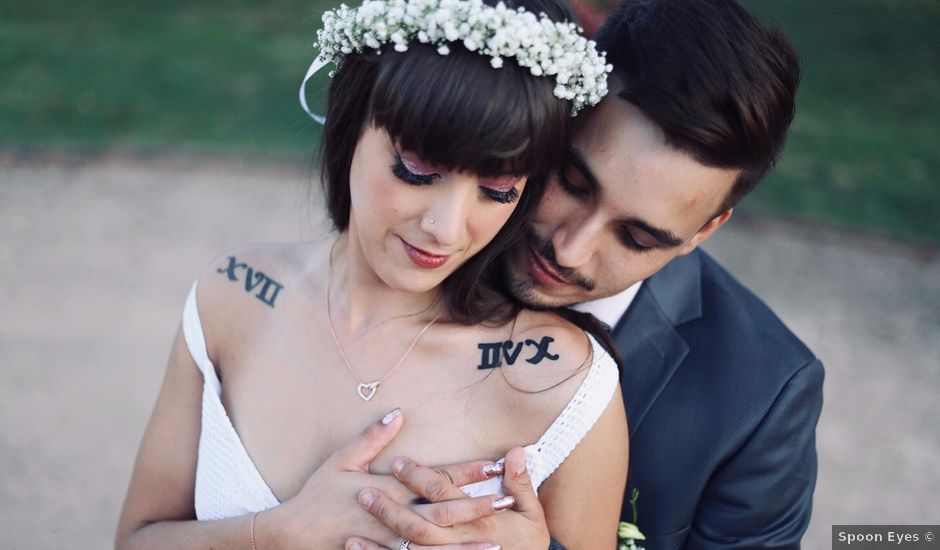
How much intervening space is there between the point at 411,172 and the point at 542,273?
27.6 inches

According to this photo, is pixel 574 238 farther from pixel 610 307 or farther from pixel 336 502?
pixel 336 502

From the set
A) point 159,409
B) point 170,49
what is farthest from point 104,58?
point 159,409

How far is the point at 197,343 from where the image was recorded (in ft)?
9.50

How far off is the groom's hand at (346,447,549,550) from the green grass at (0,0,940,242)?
484cm

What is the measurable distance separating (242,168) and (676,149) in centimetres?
611

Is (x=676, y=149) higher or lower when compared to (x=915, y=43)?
higher

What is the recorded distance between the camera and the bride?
2.19m

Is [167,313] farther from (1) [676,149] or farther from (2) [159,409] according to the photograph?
(1) [676,149]

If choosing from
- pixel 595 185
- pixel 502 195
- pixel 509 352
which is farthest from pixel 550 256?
pixel 502 195

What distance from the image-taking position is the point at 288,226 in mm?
7383

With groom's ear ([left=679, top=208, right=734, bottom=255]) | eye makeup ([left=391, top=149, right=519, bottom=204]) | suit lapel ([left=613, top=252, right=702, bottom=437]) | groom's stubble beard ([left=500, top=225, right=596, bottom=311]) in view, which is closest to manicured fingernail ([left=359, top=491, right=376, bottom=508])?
groom's stubble beard ([left=500, top=225, right=596, bottom=311])

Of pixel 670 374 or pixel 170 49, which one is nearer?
pixel 670 374

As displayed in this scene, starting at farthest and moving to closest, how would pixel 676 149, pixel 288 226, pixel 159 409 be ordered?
pixel 288 226
pixel 159 409
pixel 676 149

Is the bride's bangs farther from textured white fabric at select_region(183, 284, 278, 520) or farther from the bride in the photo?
textured white fabric at select_region(183, 284, 278, 520)
